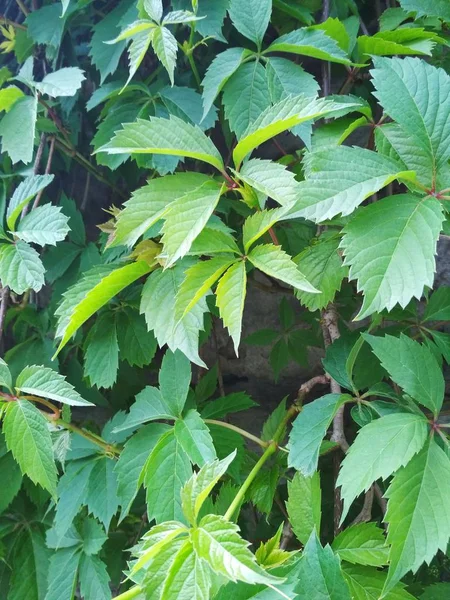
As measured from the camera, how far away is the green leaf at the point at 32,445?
27.8 inches

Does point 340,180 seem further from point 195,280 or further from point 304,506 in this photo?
point 304,506

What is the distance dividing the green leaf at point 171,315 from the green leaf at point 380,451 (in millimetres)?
202

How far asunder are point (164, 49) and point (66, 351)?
2.06ft

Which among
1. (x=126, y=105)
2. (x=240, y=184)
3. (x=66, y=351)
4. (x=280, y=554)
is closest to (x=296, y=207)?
(x=240, y=184)

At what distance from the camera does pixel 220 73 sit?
0.75m

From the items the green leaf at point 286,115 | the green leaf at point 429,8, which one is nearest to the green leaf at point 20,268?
the green leaf at point 286,115

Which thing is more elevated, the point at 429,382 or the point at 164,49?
the point at 164,49

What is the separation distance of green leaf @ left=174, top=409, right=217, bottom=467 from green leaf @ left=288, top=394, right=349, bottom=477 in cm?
10

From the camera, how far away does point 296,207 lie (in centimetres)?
54

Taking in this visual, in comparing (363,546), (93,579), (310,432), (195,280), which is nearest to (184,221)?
(195,280)

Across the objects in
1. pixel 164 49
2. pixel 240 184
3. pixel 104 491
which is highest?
pixel 164 49

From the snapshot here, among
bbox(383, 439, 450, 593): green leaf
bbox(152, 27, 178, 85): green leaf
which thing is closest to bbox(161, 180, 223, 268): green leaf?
bbox(152, 27, 178, 85): green leaf

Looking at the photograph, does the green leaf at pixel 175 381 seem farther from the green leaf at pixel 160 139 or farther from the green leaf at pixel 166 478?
the green leaf at pixel 160 139

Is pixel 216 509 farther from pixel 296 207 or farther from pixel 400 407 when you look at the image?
pixel 296 207
